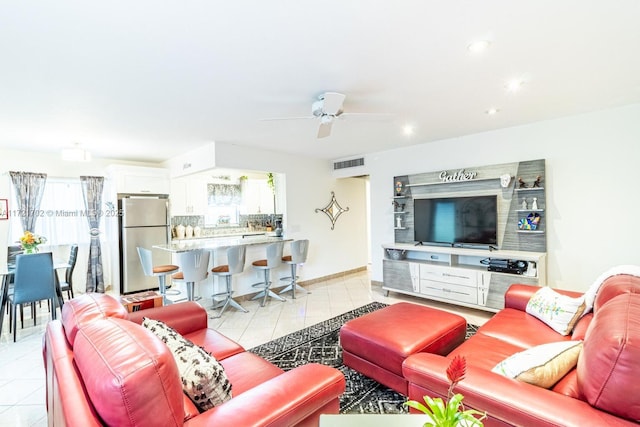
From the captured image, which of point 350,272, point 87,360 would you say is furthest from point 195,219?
point 87,360

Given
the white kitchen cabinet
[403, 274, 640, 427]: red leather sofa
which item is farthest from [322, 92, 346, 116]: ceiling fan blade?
the white kitchen cabinet

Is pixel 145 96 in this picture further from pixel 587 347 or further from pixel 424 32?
pixel 587 347

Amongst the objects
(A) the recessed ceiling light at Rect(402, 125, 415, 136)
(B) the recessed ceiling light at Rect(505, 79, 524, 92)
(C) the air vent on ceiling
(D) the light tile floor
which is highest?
(A) the recessed ceiling light at Rect(402, 125, 415, 136)

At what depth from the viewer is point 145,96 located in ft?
8.88

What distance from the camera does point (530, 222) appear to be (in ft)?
12.5

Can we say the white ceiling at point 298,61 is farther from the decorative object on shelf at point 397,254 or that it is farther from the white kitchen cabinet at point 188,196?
the white kitchen cabinet at point 188,196

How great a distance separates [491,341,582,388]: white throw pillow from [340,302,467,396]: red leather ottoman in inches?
27.6

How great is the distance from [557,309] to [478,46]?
2037mm

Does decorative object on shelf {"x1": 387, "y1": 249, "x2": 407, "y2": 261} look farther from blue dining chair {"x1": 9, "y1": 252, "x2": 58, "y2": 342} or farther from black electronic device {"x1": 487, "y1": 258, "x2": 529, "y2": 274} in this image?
blue dining chair {"x1": 9, "y1": 252, "x2": 58, "y2": 342}

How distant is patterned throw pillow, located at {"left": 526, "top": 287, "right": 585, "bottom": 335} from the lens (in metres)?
2.23

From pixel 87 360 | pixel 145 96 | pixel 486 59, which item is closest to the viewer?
pixel 87 360

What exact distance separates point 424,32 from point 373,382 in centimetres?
257

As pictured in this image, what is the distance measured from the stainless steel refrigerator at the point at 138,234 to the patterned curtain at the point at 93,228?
0.43m

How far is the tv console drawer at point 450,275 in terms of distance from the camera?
13.0ft
